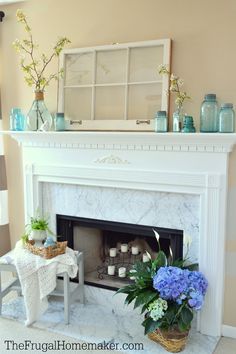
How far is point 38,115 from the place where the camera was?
9.48 feet

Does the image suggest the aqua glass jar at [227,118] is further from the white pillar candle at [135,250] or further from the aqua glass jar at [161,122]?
the white pillar candle at [135,250]

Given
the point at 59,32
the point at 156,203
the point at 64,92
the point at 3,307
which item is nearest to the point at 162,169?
the point at 156,203

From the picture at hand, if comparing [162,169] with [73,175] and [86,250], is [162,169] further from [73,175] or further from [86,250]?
[86,250]

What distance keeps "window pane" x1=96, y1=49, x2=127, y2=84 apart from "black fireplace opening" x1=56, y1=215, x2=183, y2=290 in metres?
1.03

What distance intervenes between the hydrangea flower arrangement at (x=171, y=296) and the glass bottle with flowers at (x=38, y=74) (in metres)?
1.33

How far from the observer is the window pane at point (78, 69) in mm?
2777

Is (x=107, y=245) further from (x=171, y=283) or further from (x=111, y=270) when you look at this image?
(x=171, y=283)

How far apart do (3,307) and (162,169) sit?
161cm

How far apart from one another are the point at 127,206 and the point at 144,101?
75 centimetres

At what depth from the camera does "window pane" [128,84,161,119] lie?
2572 mm

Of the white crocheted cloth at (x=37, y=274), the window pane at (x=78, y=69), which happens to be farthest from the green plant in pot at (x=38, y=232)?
the window pane at (x=78, y=69)

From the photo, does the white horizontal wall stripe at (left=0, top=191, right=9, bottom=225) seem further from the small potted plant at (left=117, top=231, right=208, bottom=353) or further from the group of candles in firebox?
the small potted plant at (left=117, top=231, right=208, bottom=353)

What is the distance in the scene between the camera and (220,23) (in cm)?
235

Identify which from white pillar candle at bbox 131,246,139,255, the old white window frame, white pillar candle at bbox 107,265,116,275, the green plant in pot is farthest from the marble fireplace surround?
white pillar candle at bbox 107,265,116,275
